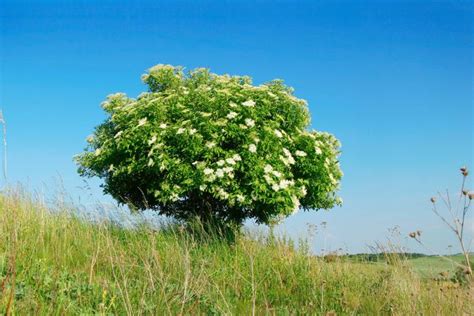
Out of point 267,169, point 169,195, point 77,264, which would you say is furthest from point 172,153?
point 77,264

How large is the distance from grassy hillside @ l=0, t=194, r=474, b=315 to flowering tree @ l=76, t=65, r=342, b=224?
1.29 m

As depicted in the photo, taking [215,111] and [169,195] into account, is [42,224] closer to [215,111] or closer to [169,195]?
[169,195]

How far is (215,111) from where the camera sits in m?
12.2

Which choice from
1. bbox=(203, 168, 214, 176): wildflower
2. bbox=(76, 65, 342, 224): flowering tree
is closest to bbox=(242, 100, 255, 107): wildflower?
bbox=(76, 65, 342, 224): flowering tree

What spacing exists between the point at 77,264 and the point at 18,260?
1061 millimetres

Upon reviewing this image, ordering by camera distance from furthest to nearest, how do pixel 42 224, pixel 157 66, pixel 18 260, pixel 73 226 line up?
pixel 157 66 → pixel 73 226 → pixel 42 224 → pixel 18 260

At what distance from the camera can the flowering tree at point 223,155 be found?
11617 mm

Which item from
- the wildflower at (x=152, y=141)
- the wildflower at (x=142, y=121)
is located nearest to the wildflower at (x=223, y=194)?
the wildflower at (x=152, y=141)

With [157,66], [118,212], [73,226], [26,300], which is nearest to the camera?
[26,300]

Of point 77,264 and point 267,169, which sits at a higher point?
point 267,169

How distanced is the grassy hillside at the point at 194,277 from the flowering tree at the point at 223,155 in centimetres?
129

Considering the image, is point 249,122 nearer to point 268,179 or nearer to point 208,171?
point 268,179

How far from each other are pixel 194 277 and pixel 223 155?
5356 millimetres

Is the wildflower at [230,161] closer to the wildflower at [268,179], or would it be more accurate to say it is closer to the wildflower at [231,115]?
the wildflower at [268,179]
